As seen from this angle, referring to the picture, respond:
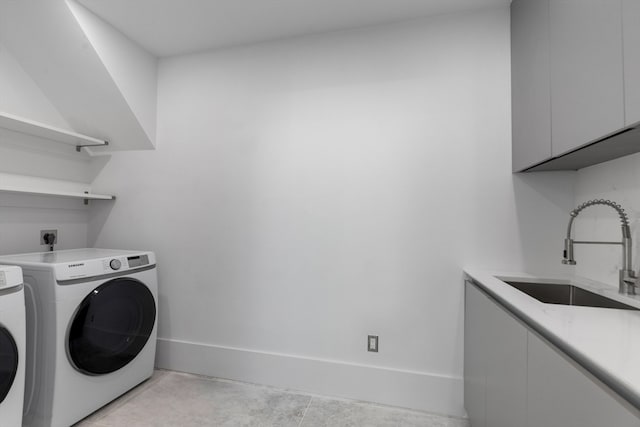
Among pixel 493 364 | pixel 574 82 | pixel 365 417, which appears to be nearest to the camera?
pixel 574 82

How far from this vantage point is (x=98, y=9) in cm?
191

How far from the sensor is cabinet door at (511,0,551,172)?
1.38m

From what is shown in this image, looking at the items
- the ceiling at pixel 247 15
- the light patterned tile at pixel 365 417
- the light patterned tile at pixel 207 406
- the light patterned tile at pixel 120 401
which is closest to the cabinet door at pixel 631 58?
the ceiling at pixel 247 15

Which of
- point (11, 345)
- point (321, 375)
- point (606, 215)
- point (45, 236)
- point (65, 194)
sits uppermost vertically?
point (65, 194)

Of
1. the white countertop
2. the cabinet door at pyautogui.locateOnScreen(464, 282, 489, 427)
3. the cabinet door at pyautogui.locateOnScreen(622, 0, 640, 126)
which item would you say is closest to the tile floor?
the cabinet door at pyautogui.locateOnScreen(464, 282, 489, 427)

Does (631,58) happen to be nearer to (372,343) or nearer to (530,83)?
(530,83)

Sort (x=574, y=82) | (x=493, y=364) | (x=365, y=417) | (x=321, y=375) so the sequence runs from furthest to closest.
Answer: (x=321, y=375) → (x=365, y=417) → (x=493, y=364) → (x=574, y=82)

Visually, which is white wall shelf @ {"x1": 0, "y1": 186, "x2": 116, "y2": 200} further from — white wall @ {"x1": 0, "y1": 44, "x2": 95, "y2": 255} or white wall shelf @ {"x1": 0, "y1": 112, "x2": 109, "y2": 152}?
white wall shelf @ {"x1": 0, "y1": 112, "x2": 109, "y2": 152}

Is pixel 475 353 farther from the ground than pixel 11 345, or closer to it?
closer to it

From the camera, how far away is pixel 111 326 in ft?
6.01

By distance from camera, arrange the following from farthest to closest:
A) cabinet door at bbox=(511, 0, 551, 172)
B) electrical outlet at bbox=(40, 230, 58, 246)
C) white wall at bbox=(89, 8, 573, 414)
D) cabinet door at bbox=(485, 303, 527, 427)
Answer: electrical outlet at bbox=(40, 230, 58, 246) → white wall at bbox=(89, 8, 573, 414) → cabinet door at bbox=(511, 0, 551, 172) → cabinet door at bbox=(485, 303, 527, 427)

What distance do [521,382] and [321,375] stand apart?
132cm

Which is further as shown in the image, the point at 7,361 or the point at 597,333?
the point at 7,361

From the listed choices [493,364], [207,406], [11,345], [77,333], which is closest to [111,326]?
[77,333]
